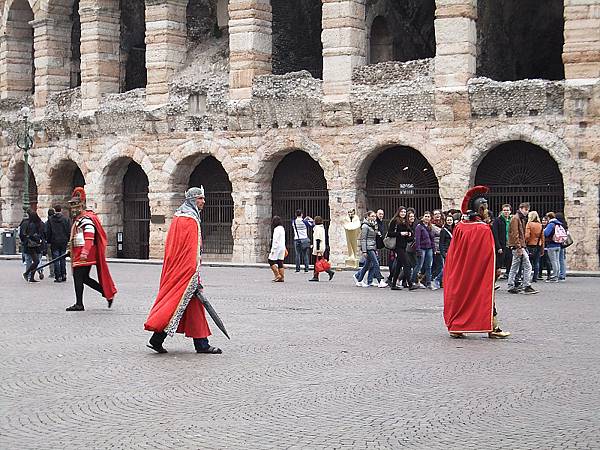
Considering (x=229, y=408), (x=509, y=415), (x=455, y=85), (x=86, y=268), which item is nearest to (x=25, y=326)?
(x=86, y=268)

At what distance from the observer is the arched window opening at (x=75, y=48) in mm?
36531

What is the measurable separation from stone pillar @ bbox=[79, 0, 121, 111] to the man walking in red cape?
2295 cm

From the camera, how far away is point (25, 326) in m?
13.7


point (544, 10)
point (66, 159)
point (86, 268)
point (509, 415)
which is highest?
point (544, 10)

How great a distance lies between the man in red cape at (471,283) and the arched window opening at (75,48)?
2582 centimetres

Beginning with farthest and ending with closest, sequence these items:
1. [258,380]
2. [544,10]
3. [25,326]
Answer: [544,10], [25,326], [258,380]

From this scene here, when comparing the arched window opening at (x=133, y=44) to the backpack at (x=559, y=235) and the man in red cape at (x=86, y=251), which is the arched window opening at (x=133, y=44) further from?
the man in red cape at (x=86, y=251)

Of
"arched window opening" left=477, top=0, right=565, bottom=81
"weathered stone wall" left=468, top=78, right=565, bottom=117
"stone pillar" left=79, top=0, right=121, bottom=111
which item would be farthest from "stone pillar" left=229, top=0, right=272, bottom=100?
"weathered stone wall" left=468, top=78, right=565, bottom=117

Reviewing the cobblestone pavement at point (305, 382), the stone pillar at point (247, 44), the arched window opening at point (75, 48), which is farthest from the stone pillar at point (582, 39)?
the arched window opening at point (75, 48)

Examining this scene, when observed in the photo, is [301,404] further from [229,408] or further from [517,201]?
[517,201]

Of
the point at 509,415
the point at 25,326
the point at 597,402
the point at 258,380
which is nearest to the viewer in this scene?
the point at 509,415

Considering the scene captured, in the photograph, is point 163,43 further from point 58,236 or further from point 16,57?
point 58,236

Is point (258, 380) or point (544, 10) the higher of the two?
point (544, 10)

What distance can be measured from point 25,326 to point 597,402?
765 centimetres
